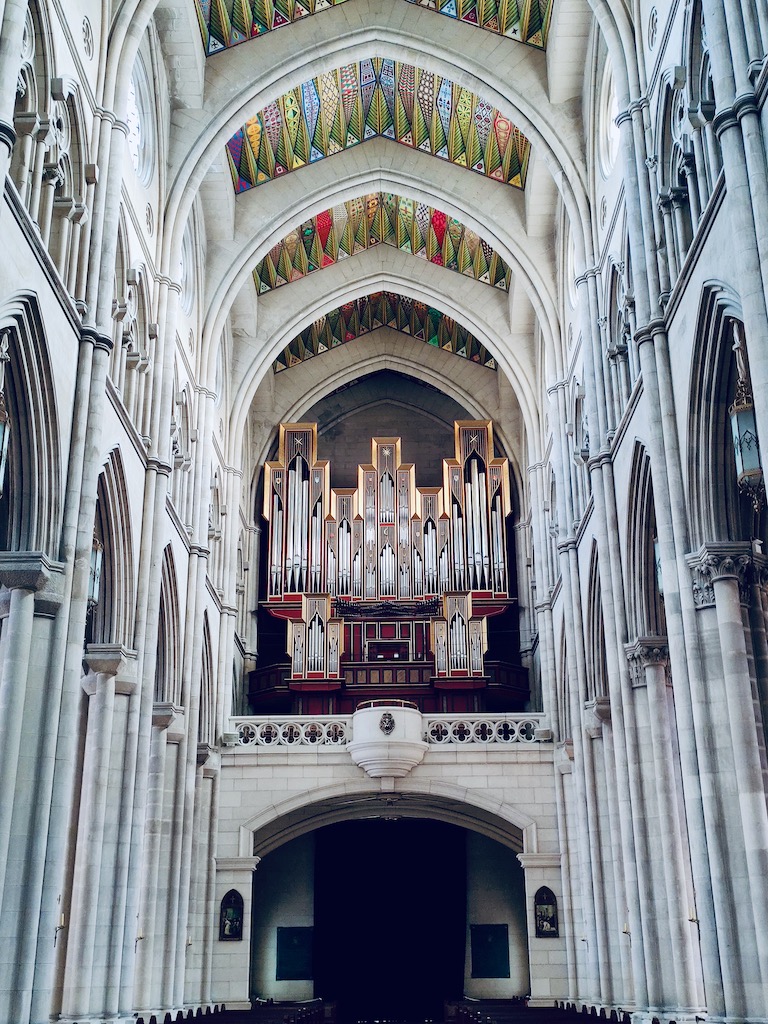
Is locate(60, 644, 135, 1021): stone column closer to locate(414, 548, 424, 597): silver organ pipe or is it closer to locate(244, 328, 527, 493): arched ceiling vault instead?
locate(414, 548, 424, 597): silver organ pipe

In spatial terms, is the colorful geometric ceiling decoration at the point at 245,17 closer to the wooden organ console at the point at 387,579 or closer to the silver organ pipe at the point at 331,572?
the wooden organ console at the point at 387,579

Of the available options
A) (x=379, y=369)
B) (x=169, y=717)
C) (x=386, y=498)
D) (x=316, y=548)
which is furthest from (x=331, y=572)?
(x=169, y=717)

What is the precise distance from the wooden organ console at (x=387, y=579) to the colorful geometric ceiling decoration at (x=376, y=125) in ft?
27.6

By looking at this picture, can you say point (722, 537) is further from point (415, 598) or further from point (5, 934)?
point (415, 598)

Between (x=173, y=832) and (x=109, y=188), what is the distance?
1098 centimetres

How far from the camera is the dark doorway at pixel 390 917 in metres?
28.3

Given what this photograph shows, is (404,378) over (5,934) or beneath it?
over

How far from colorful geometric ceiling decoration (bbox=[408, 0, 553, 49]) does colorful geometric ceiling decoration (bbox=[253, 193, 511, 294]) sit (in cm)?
595

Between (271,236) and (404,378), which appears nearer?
(271,236)

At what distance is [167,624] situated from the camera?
20.2 m

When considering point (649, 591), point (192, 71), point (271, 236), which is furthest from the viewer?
point (271, 236)

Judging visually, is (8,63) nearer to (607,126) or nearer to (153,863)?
(607,126)

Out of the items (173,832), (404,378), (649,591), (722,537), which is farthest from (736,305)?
(404,378)

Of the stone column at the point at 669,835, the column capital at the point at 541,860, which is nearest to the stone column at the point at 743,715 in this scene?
the stone column at the point at 669,835
